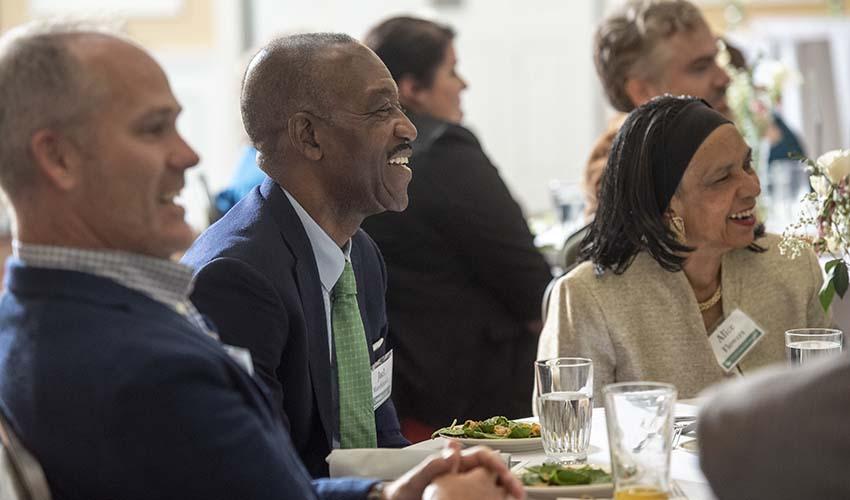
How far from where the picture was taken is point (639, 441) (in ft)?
5.52

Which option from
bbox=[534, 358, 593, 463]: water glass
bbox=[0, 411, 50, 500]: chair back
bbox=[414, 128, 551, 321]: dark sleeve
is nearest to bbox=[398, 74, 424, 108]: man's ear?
bbox=[414, 128, 551, 321]: dark sleeve

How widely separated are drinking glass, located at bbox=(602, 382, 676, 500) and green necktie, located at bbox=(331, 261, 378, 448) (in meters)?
0.75

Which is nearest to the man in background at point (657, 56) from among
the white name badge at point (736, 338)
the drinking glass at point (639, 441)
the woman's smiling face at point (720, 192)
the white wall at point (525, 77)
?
the woman's smiling face at point (720, 192)

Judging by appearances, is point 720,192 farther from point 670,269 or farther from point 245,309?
point 245,309

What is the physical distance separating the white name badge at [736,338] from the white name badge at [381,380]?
0.72 m

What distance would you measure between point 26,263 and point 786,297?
183 cm

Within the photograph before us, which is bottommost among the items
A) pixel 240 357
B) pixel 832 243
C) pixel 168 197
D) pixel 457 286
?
pixel 457 286

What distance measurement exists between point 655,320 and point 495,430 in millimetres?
695

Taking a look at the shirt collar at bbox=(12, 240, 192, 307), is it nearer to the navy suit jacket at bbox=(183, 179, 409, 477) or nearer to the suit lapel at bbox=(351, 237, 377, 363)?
the navy suit jacket at bbox=(183, 179, 409, 477)

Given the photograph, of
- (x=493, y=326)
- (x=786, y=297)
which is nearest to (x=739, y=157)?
(x=786, y=297)

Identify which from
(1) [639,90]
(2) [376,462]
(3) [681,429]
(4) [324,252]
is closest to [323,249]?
(4) [324,252]

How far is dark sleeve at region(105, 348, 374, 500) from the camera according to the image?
4.95 ft

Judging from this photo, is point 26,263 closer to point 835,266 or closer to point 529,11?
point 835,266

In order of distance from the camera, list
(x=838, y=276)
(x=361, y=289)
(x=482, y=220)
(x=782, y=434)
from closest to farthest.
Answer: (x=782, y=434) < (x=838, y=276) < (x=361, y=289) < (x=482, y=220)
